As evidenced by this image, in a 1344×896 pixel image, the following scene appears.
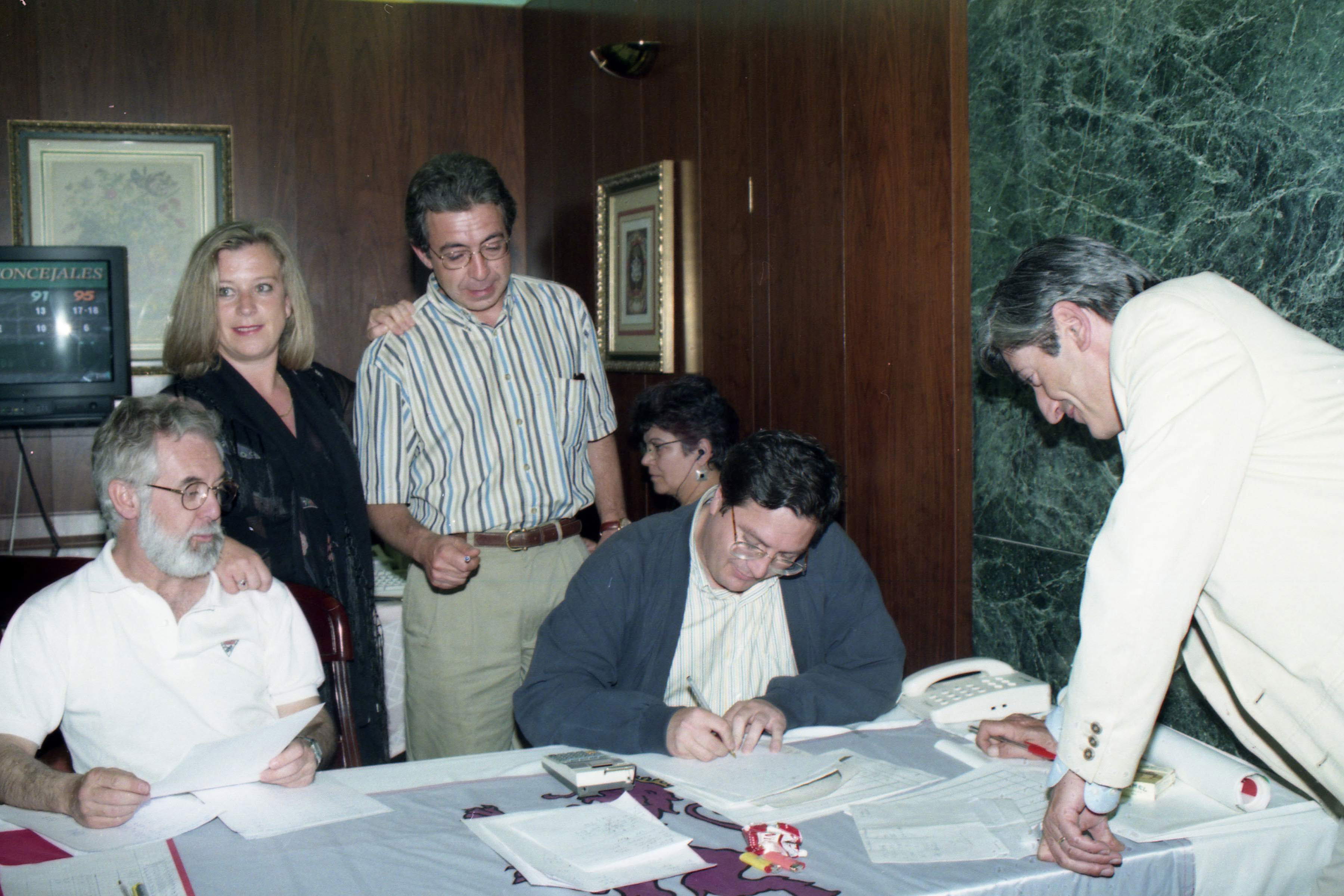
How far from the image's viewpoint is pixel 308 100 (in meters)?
4.95

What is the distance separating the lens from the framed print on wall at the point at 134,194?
4.63 m

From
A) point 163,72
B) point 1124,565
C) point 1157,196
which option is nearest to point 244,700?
point 1124,565

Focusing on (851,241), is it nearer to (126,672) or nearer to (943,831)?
(943,831)

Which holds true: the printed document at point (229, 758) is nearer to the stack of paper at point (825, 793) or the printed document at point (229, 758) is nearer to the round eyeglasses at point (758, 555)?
the stack of paper at point (825, 793)

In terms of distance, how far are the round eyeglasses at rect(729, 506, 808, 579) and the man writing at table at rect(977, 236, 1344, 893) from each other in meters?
0.68

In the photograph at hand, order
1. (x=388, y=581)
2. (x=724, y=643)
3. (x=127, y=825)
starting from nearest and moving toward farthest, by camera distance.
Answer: (x=127, y=825)
(x=724, y=643)
(x=388, y=581)

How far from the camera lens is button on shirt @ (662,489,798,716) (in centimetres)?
213

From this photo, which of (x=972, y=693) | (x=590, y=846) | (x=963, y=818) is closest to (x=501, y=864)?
(x=590, y=846)

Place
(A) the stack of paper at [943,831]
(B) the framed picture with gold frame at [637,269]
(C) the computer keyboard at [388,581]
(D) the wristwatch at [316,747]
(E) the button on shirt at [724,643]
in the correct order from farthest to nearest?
(B) the framed picture with gold frame at [637,269]
(C) the computer keyboard at [388,581]
(E) the button on shirt at [724,643]
(D) the wristwatch at [316,747]
(A) the stack of paper at [943,831]

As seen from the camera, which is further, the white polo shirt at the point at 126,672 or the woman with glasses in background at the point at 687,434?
the woman with glasses in background at the point at 687,434

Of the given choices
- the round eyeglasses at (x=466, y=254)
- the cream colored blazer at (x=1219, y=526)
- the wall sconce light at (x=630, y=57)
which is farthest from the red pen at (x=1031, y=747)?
the wall sconce light at (x=630, y=57)

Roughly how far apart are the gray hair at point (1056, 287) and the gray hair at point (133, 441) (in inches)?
54.5

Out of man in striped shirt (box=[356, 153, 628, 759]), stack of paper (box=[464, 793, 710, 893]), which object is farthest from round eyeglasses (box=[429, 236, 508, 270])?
stack of paper (box=[464, 793, 710, 893])

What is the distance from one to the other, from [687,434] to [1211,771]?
60.3 inches
